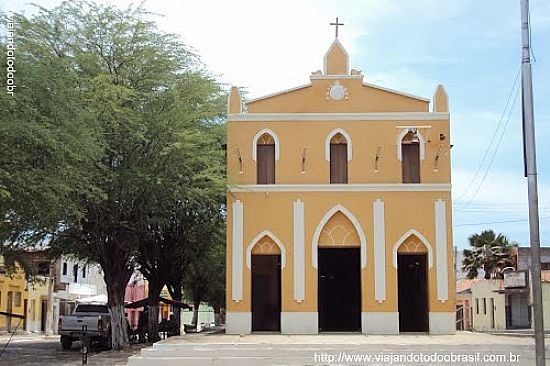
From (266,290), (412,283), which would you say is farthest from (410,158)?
(266,290)

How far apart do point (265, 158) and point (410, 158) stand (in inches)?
191

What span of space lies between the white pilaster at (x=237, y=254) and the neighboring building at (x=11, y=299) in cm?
2245

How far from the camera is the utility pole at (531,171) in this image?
1406 centimetres

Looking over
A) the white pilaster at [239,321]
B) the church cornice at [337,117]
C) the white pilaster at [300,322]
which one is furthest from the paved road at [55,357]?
the church cornice at [337,117]

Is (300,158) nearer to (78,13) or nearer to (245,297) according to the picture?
(245,297)

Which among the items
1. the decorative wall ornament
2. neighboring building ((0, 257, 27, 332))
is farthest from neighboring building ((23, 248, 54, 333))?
the decorative wall ornament

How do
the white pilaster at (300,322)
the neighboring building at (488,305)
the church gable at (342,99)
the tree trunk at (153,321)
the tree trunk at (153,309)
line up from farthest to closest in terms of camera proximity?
the neighboring building at (488,305)
the tree trunk at (153,309)
the tree trunk at (153,321)
the church gable at (342,99)
the white pilaster at (300,322)

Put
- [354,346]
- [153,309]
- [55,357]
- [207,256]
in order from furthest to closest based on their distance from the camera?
[207,256] < [153,309] < [55,357] < [354,346]

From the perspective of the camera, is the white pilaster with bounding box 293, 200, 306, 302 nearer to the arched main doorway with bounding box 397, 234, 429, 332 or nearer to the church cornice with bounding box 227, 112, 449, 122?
the church cornice with bounding box 227, 112, 449, 122

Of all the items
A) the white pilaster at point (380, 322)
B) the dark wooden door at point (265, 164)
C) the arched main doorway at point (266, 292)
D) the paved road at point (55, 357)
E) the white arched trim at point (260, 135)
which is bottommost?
the paved road at point (55, 357)

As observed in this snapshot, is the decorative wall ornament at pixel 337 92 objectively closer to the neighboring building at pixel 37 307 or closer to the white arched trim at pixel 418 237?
the white arched trim at pixel 418 237

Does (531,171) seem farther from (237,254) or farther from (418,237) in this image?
(237,254)

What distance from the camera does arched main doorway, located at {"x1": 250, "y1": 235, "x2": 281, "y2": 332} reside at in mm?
25562

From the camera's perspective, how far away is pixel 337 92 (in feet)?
84.6
